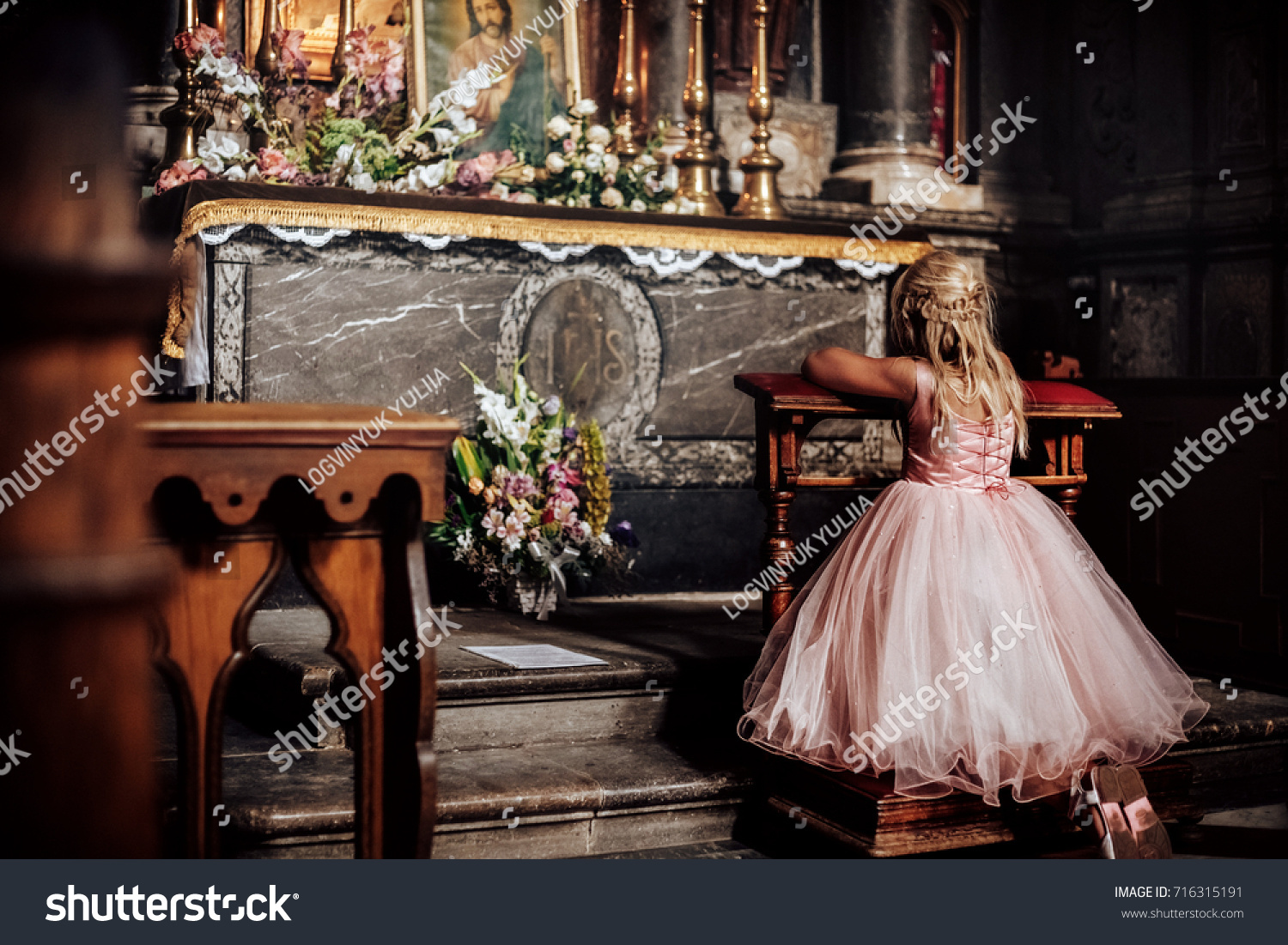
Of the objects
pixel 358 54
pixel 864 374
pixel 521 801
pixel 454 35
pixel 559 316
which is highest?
pixel 454 35

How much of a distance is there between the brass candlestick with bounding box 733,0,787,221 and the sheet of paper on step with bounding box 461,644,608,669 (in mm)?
2764

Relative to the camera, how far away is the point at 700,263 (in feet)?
18.4

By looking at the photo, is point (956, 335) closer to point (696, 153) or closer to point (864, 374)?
point (864, 374)

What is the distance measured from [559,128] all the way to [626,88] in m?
0.93

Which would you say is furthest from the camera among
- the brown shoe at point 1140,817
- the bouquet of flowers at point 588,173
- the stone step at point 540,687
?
the bouquet of flowers at point 588,173

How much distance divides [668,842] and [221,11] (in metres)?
4.39

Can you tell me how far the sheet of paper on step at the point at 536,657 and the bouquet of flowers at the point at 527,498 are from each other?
0.71 m

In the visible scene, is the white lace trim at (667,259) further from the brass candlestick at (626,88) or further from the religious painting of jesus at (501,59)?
the religious painting of jesus at (501,59)

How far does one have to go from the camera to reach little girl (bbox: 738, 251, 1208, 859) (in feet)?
9.77

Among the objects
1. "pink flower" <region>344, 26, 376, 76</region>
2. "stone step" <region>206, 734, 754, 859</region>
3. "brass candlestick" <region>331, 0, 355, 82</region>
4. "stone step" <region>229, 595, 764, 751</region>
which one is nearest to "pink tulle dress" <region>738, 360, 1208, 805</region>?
"stone step" <region>206, 734, 754, 859</region>

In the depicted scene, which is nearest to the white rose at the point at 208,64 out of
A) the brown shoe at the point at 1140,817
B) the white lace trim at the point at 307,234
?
the white lace trim at the point at 307,234

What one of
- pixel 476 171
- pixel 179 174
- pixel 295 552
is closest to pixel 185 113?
pixel 179 174

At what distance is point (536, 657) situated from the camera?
3.94 meters

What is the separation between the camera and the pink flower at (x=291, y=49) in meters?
5.44
